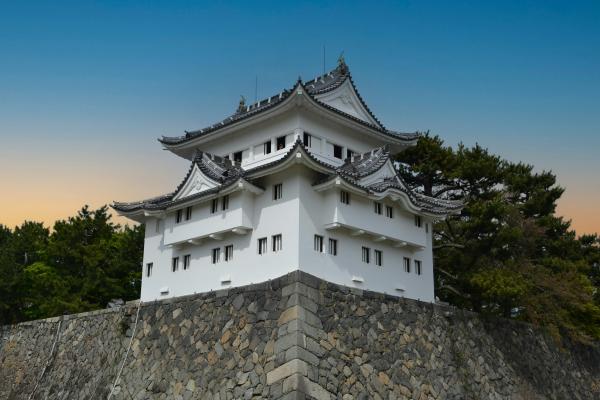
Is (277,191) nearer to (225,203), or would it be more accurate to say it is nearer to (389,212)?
(225,203)

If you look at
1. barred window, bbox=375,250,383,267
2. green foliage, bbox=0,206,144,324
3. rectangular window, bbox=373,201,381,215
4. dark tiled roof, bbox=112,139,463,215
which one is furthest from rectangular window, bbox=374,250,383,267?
green foliage, bbox=0,206,144,324

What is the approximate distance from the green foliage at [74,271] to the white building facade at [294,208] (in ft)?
14.6

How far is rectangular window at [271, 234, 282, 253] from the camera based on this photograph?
757 inches

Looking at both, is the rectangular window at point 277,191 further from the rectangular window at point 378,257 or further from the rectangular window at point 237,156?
the rectangular window at point 378,257

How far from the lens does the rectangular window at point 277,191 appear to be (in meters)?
19.8

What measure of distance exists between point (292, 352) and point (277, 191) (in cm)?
670

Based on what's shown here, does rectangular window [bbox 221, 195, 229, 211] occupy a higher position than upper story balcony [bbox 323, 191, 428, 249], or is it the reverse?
rectangular window [bbox 221, 195, 229, 211]

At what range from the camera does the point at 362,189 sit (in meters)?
19.7

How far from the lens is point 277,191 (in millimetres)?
19953

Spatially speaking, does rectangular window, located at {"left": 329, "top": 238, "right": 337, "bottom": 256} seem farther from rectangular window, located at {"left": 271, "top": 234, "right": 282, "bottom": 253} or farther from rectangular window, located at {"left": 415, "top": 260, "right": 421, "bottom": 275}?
rectangular window, located at {"left": 415, "top": 260, "right": 421, "bottom": 275}

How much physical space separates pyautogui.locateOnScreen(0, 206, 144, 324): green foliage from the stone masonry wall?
3021 mm

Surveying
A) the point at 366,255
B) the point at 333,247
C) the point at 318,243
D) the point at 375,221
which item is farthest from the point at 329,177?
the point at 366,255

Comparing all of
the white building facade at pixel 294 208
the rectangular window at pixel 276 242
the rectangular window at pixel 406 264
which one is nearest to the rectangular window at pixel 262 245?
the white building facade at pixel 294 208

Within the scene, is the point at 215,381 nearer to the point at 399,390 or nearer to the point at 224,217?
the point at 399,390
